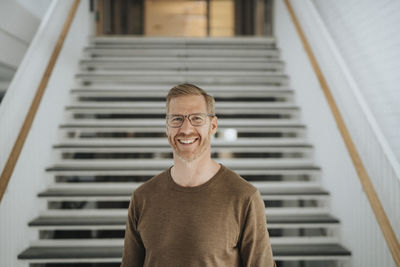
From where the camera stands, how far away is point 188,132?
885 millimetres

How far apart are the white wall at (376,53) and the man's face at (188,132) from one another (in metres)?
1.72

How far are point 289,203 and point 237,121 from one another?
1188mm

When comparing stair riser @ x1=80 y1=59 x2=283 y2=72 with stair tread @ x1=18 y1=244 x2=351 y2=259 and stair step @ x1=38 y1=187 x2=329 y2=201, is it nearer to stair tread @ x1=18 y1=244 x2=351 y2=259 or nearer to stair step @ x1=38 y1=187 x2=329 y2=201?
stair step @ x1=38 y1=187 x2=329 y2=201

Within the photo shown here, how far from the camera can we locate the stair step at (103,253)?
2189mm

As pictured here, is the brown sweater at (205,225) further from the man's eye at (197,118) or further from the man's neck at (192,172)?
the man's eye at (197,118)

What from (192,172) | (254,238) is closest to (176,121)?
(192,172)

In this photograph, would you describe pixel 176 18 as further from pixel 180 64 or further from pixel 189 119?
pixel 189 119

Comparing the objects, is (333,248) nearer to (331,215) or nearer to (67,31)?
(331,215)

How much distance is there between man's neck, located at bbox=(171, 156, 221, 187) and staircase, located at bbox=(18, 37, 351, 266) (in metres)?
1.50

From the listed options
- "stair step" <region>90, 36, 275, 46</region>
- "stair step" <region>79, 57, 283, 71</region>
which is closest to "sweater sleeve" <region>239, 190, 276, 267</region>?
"stair step" <region>79, 57, 283, 71</region>

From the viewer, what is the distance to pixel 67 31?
11.6 ft

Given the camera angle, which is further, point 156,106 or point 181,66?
point 181,66

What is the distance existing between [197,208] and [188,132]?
21 cm

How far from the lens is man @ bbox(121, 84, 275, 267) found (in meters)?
0.90
